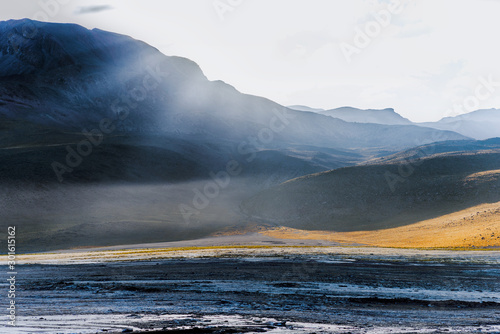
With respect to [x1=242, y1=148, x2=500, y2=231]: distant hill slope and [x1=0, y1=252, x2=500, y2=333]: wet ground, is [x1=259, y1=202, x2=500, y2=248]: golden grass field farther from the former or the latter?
[x1=0, y1=252, x2=500, y2=333]: wet ground

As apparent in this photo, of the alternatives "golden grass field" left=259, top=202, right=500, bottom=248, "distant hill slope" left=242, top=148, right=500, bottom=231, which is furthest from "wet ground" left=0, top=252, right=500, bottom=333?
"distant hill slope" left=242, top=148, right=500, bottom=231

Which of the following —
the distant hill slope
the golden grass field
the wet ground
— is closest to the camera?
the wet ground

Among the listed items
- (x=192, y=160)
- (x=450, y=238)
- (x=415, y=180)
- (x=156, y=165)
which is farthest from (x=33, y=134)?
(x=450, y=238)

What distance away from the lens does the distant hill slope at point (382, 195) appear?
70.8m

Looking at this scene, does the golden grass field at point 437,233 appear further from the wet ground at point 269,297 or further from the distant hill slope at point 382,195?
the wet ground at point 269,297

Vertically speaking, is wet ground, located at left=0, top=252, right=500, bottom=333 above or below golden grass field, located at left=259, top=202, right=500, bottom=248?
above

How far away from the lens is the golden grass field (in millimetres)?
41656

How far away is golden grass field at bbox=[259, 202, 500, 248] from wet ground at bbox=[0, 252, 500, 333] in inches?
712

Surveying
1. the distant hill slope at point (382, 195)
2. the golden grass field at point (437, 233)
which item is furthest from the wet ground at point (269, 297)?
the distant hill slope at point (382, 195)

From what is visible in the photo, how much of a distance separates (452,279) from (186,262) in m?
17.2

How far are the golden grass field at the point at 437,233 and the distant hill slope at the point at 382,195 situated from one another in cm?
491

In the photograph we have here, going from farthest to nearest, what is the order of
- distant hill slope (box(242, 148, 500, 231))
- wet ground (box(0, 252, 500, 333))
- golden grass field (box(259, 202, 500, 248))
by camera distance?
distant hill slope (box(242, 148, 500, 231)) → golden grass field (box(259, 202, 500, 248)) → wet ground (box(0, 252, 500, 333))

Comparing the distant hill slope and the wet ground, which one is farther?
the distant hill slope

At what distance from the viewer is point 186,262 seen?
90.0ft
